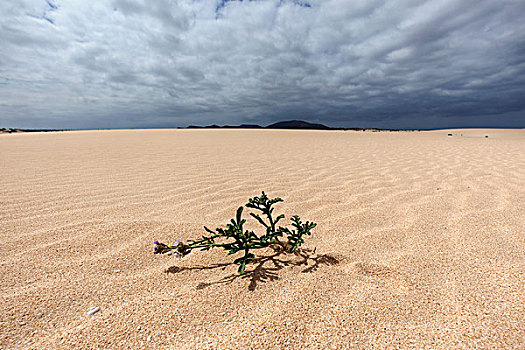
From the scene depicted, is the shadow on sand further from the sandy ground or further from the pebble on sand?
the pebble on sand

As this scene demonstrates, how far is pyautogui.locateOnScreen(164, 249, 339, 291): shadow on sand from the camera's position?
1.30m

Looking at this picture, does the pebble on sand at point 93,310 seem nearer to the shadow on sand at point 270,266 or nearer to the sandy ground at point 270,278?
the sandy ground at point 270,278

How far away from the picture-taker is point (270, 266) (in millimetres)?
1426

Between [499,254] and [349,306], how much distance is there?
113cm

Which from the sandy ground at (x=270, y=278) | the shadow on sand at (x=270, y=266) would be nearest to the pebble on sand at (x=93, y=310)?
the sandy ground at (x=270, y=278)

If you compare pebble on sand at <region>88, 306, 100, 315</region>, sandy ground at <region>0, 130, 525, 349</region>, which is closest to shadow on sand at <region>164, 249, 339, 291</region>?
sandy ground at <region>0, 130, 525, 349</region>

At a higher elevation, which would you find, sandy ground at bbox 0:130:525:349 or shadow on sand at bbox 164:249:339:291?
sandy ground at bbox 0:130:525:349

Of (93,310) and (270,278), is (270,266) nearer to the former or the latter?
(270,278)

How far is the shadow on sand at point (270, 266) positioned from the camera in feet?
4.26

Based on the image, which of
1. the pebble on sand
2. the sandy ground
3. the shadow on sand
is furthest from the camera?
the shadow on sand

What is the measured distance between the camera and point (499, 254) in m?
1.49

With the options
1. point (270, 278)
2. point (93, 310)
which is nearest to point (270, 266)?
point (270, 278)

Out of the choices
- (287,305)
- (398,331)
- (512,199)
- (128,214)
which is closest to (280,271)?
(287,305)

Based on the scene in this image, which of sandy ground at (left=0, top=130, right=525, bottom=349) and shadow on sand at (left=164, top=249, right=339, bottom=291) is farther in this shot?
shadow on sand at (left=164, top=249, right=339, bottom=291)
